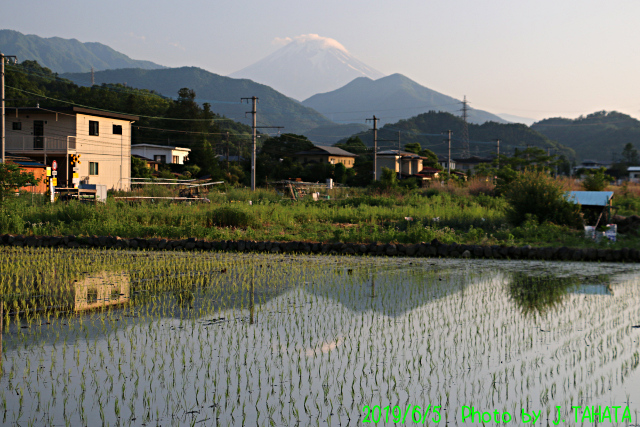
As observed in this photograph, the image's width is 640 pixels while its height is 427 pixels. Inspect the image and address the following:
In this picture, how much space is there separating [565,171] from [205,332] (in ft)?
305

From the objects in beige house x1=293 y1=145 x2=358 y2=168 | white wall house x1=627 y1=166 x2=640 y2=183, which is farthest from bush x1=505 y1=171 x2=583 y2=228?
white wall house x1=627 y1=166 x2=640 y2=183

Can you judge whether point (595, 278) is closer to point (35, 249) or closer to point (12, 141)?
point (35, 249)

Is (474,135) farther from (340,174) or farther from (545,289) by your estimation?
(545,289)

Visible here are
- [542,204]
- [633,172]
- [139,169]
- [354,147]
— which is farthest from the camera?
[633,172]

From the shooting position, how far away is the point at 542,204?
60.7ft

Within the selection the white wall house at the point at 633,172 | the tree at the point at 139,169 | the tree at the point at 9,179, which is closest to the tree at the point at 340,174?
the tree at the point at 139,169

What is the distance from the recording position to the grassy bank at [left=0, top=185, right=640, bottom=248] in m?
15.8

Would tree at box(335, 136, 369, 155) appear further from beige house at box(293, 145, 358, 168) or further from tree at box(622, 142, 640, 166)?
tree at box(622, 142, 640, 166)

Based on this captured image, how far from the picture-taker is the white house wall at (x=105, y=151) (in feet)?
127

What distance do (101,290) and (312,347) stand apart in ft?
15.1

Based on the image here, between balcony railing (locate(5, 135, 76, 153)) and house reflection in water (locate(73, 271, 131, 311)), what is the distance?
30.8 metres

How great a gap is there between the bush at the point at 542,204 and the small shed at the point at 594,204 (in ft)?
1.29

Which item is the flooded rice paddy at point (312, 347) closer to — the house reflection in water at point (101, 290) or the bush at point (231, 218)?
the house reflection in water at point (101, 290)

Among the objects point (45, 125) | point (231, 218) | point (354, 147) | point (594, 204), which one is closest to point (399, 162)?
point (354, 147)
